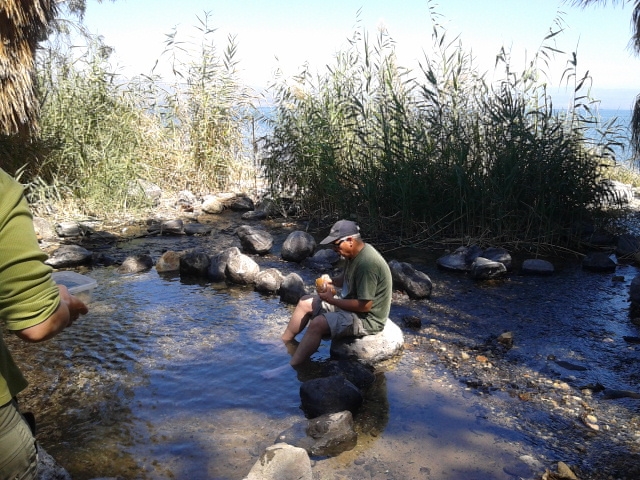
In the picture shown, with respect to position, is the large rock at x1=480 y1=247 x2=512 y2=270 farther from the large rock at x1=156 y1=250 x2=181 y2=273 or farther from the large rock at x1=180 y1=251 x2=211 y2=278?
the large rock at x1=156 y1=250 x2=181 y2=273

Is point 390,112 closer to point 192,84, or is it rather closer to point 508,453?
point 192,84

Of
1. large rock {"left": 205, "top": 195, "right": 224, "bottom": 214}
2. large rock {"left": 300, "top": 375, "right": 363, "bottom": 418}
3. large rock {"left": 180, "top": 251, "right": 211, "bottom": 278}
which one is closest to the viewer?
large rock {"left": 300, "top": 375, "right": 363, "bottom": 418}

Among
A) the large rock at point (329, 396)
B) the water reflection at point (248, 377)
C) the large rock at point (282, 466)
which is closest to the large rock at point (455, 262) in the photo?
the water reflection at point (248, 377)

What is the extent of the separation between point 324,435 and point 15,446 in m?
2.34

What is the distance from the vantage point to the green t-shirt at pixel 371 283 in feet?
15.4

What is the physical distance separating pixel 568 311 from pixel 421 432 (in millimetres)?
3015

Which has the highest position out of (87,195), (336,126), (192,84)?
(192,84)

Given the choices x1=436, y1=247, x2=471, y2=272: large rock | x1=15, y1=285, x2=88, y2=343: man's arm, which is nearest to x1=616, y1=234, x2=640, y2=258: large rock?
x1=436, y1=247, x2=471, y2=272: large rock

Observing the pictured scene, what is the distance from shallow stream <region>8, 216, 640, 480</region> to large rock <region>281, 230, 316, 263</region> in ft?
4.23

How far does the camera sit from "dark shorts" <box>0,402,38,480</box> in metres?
1.58

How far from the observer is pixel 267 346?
524 cm

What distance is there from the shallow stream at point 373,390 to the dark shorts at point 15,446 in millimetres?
1873

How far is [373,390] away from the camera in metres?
4.46

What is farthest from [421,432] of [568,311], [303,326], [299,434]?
[568,311]
